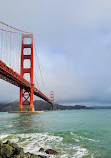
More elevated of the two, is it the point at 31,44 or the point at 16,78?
the point at 31,44

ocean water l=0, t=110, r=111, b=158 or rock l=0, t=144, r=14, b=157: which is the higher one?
rock l=0, t=144, r=14, b=157

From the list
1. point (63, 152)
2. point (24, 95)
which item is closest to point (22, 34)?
point (24, 95)

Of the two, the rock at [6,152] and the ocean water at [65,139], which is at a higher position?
the rock at [6,152]

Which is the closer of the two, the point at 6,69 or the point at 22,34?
the point at 6,69

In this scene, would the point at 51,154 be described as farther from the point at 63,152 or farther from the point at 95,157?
the point at 95,157

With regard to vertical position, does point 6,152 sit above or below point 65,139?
above

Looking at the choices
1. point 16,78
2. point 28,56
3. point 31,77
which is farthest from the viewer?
point 28,56

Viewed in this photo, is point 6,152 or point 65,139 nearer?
point 6,152

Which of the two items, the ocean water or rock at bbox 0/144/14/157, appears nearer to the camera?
rock at bbox 0/144/14/157

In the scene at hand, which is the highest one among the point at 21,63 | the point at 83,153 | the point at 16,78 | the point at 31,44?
the point at 31,44

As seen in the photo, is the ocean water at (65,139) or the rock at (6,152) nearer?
the rock at (6,152)

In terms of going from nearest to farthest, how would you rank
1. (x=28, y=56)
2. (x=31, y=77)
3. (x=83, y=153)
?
(x=83, y=153), (x=31, y=77), (x=28, y=56)
